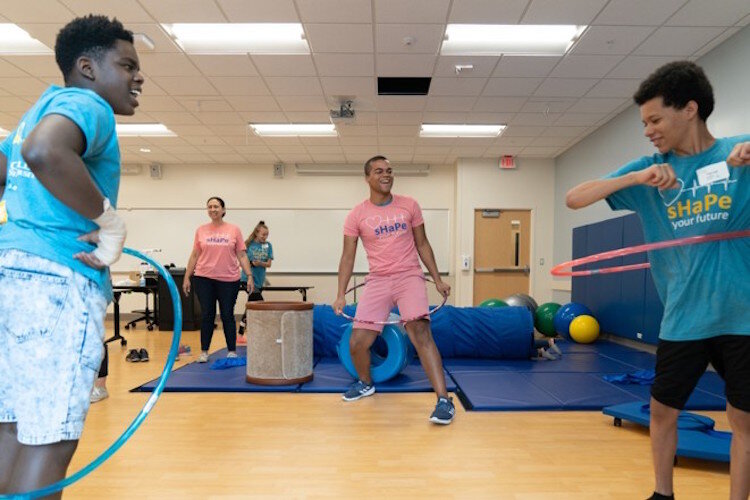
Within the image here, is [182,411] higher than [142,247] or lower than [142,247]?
lower

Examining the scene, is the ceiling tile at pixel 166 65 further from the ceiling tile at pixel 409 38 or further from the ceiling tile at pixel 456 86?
the ceiling tile at pixel 456 86

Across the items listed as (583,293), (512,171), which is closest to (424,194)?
(512,171)

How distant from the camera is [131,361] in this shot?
5.18 meters

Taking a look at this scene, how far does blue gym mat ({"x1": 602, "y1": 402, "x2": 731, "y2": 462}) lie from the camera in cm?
230

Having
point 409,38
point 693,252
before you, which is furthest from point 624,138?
point 693,252

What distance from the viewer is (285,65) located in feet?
18.0

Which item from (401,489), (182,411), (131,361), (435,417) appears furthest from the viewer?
(131,361)

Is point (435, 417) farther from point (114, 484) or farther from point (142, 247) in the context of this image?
point (142, 247)

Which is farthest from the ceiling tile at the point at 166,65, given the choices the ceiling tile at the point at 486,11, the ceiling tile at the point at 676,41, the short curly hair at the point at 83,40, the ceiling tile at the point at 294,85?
the ceiling tile at the point at 676,41

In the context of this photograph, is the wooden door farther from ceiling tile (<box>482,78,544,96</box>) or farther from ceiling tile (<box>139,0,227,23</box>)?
ceiling tile (<box>139,0,227,23</box>)

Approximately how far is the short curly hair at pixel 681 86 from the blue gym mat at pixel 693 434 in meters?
1.65

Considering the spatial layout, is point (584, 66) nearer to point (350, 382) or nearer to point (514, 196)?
point (350, 382)

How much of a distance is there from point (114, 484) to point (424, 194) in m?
8.82

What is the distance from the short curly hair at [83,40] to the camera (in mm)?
1213
